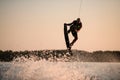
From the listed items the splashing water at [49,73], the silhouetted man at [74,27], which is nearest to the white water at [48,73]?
the splashing water at [49,73]

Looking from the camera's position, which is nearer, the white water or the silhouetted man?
the silhouetted man

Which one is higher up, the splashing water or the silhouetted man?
the silhouetted man

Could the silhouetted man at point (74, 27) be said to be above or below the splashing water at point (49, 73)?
above

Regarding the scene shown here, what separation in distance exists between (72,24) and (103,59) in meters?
85.9

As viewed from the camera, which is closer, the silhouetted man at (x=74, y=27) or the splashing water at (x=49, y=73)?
the silhouetted man at (x=74, y=27)

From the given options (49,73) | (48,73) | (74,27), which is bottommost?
(48,73)

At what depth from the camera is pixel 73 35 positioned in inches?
483

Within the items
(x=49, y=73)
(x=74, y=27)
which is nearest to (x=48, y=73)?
(x=49, y=73)

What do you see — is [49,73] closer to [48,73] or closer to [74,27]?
[48,73]

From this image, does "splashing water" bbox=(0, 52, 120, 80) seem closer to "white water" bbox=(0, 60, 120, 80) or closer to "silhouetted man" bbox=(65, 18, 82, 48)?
"white water" bbox=(0, 60, 120, 80)

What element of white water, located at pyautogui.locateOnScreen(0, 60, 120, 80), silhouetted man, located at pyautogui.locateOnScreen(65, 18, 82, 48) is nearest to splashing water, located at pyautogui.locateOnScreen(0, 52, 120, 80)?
white water, located at pyautogui.locateOnScreen(0, 60, 120, 80)

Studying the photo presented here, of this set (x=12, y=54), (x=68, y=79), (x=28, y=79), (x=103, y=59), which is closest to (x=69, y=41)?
(x=28, y=79)

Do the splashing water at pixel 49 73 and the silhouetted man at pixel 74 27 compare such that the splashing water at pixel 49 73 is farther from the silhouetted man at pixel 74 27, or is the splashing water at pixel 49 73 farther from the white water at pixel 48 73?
the silhouetted man at pixel 74 27

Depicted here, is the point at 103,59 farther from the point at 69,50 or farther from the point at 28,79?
the point at 69,50
